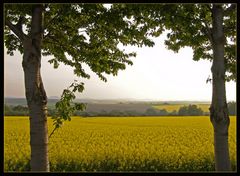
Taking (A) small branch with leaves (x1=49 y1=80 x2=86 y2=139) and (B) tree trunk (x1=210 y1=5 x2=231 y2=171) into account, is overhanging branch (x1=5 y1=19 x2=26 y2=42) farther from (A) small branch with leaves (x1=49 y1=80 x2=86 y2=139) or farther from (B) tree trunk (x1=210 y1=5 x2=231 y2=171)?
(B) tree trunk (x1=210 y1=5 x2=231 y2=171)

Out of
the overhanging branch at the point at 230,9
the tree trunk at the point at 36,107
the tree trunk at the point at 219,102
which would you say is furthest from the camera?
the overhanging branch at the point at 230,9

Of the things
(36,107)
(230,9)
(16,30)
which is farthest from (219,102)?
(16,30)

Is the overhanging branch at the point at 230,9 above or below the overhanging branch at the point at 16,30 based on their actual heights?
above

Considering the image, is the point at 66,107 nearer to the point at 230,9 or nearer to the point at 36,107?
the point at 36,107

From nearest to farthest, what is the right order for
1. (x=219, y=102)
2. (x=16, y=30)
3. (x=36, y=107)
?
1. (x=36, y=107)
2. (x=219, y=102)
3. (x=16, y=30)

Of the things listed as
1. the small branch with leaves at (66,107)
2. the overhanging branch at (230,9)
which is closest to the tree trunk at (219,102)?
the overhanging branch at (230,9)

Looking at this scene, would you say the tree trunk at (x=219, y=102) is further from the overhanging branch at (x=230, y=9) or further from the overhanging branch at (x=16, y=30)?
the overhanging branch at (x=16, y=30)

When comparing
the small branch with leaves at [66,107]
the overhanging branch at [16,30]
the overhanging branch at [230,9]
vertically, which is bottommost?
the small branch with leaves at [66,107]

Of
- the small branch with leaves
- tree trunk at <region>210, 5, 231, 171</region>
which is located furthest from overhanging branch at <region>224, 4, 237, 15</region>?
the small branch with leaves

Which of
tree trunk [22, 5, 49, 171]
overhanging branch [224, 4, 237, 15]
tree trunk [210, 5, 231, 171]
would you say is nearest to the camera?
tree trunk [22, 5, 49, 171]

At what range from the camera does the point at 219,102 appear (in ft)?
25.9

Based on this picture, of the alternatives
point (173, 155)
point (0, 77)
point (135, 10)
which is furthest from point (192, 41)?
point (173, 155)

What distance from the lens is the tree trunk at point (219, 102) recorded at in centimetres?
785

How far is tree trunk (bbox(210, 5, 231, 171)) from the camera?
785cm
